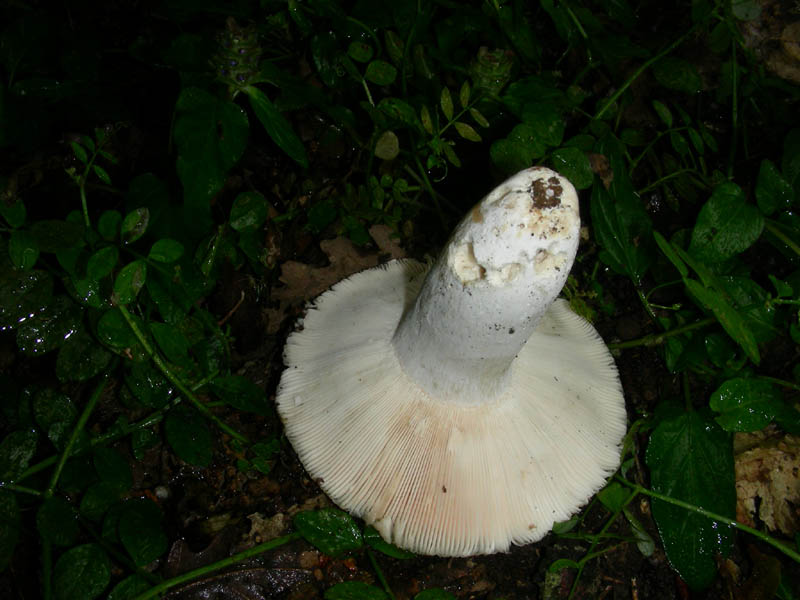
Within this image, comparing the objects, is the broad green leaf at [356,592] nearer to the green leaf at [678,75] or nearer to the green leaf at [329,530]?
the green leaf at [329,530]

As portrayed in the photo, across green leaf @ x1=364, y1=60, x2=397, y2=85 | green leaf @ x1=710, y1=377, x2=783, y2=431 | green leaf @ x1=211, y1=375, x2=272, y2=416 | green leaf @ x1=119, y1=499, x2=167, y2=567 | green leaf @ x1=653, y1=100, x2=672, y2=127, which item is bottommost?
green leaf @ x1=710, y1=377, x2=783, y2=431

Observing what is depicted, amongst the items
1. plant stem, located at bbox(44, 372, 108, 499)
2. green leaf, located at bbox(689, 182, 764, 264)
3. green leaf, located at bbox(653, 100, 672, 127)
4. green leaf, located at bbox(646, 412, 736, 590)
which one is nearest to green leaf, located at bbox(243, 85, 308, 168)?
plant stem, located at bbox(44, 372, 108, 499)

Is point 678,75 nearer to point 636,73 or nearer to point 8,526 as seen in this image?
point 636,73

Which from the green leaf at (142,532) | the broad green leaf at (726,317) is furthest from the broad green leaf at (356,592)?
the broad green leaf at (726,317)

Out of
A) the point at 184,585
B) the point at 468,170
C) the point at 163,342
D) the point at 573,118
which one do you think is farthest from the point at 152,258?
the point at 573,118

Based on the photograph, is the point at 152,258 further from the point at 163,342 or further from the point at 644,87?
the point at 644,87

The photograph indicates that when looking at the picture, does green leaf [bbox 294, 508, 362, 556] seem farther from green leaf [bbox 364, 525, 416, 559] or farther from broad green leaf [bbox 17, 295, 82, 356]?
broad green leaf [bbox 17, 295, 82, 356]
